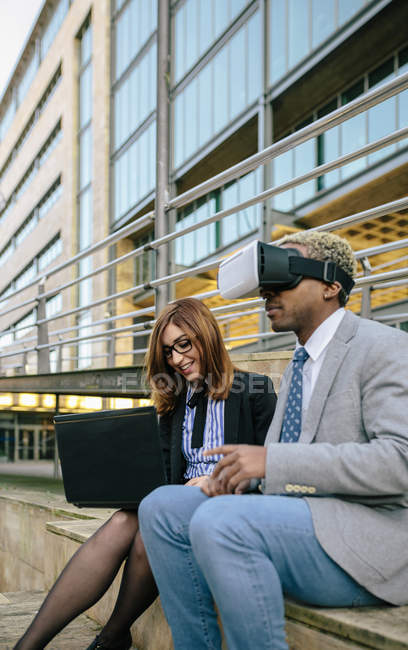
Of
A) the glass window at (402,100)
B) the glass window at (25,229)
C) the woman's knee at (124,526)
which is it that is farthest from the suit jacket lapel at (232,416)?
the glass window at (25,229)

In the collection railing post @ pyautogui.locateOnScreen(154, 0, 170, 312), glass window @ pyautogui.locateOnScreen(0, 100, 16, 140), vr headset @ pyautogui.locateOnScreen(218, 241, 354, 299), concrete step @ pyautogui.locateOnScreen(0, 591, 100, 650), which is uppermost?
glass window @ pyautogui.locateOnScreen(0, 100, 16, 140)

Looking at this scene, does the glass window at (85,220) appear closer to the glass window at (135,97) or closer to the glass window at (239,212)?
the glass window at (135,97)

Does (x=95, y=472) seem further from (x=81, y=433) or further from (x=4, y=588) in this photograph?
(x=4, y=588)

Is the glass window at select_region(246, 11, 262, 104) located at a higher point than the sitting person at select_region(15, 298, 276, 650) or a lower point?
higher

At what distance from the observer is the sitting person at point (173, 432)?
94.8 inches

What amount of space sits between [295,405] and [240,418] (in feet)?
2.51

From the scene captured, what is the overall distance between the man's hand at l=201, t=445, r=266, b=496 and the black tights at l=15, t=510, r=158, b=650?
795mm

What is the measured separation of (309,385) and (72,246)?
2537 centimetres

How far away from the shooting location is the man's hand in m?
1.67

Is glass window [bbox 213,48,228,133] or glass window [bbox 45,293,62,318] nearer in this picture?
glass window [bbox 213,48,228,133]

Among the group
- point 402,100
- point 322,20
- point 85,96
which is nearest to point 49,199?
point 85,96

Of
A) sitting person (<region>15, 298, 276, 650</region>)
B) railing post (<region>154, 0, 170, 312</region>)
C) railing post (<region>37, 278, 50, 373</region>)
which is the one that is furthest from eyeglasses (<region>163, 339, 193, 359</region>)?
railing post (<region>37, 278, 50, 373</region>)

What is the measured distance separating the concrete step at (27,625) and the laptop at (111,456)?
0.68m

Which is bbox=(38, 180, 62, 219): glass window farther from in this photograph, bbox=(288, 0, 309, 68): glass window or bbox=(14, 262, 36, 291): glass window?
bbox=(288, 0, 309, 68): glass window
